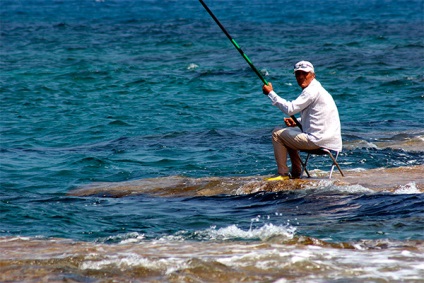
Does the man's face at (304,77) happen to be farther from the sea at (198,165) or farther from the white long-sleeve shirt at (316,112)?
the sea at (198,165)

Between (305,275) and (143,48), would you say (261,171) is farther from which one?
(143,48)

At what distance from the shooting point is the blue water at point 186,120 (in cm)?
865

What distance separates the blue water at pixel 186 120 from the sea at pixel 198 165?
0.04m

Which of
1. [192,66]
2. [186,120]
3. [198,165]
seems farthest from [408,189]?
[192,66]

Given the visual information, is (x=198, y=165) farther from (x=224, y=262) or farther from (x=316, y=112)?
(x=224, y=262)

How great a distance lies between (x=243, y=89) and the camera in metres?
20.1

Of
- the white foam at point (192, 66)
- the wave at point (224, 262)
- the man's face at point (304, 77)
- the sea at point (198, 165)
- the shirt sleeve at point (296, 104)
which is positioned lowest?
the white foam at point (192, 66)

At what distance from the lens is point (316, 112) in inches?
362

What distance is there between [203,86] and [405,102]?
5.38 metres

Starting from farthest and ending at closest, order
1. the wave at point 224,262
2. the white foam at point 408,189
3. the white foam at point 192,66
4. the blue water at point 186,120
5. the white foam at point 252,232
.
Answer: the white foam at point 192,66, the white foam at point 408,189, the blue water at point 186,120, the white foam at point 252,232, the wave at point 224,262

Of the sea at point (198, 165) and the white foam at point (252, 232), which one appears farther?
the white foam at point (252, 232)

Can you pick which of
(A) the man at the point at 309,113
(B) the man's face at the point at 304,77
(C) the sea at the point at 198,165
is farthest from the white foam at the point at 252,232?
(B) the man's face at the point at 304,77

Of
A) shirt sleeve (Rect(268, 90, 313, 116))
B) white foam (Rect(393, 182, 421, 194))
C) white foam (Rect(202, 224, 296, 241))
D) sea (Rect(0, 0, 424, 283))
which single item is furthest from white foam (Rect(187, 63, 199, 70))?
white foam (Rect(202, 224, 296, 241))

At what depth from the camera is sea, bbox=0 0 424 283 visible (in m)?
6.62
